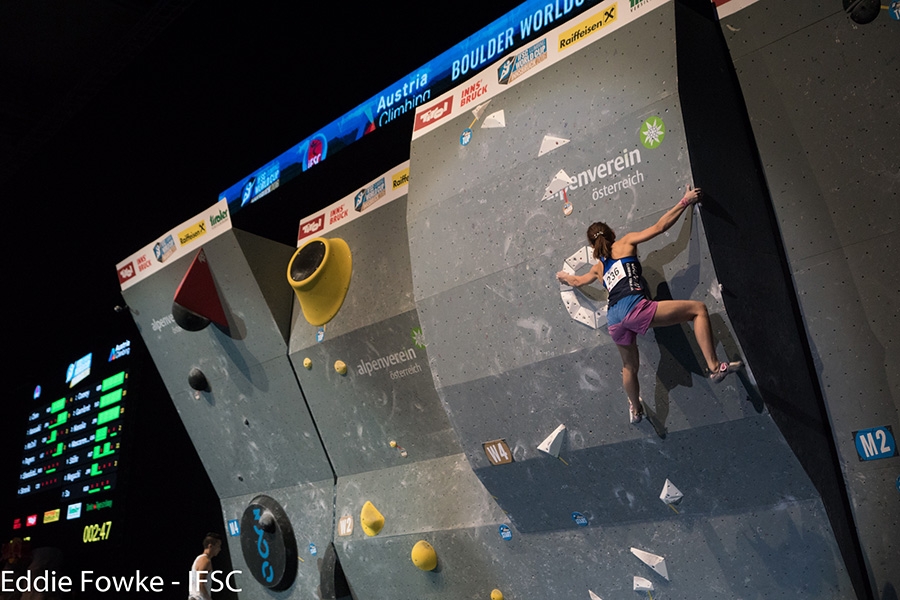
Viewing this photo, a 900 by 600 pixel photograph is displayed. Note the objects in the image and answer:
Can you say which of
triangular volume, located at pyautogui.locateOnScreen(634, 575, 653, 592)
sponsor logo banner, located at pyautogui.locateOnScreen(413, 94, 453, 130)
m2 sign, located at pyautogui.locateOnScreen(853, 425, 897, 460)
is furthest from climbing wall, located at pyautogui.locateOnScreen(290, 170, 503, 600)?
m2 sign, located at pyautogui.locateOnScreen(853, 425, 897, 460)

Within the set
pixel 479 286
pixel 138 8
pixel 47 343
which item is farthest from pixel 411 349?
pixel 47 343

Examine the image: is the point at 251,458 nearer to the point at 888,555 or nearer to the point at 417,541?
the point at 417,541

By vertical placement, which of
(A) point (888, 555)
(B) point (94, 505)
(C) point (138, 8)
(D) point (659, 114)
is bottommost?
(A) point (888, 555)

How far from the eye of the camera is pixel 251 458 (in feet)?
22.8

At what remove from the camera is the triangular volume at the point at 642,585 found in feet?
13.8

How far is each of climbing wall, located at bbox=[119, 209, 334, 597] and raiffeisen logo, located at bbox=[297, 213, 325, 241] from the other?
0.26m

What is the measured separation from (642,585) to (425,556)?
5.56ft

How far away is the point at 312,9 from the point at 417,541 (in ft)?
14.5

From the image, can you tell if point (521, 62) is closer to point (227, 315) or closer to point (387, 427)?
point (387, 427)

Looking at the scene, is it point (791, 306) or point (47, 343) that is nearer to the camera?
point (791, 306)

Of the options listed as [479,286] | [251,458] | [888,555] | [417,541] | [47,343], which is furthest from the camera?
[47,343]

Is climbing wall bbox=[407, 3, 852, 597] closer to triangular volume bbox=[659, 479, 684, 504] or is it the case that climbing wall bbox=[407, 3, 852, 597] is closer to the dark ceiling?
triangular volume bbox=[659, 479, 684, 504]

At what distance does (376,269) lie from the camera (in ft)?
18.7

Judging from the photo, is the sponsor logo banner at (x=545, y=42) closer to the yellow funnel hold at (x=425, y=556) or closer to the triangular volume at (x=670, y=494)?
the triangular volume at (x=670, y=494)
